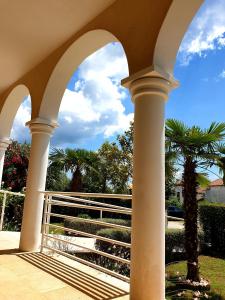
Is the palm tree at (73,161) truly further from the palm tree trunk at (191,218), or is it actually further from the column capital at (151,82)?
the column capital at (151,82)

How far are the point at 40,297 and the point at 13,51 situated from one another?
142 inches

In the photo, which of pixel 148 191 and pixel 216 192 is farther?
pixel 216 192

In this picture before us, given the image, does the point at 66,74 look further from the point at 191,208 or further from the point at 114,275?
the point at 191,208

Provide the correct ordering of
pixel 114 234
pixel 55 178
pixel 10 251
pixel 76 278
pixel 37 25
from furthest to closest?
pixel 55 178
pixel 114 234
pixel 10 251
pixel 37 25
pixel 76 278

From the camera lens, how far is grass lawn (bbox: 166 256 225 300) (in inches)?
200

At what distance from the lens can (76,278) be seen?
306 cm

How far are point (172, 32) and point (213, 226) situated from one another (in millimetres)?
8380

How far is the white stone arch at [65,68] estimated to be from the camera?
380cm

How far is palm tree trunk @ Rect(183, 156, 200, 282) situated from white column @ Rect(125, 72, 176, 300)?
11.1ft

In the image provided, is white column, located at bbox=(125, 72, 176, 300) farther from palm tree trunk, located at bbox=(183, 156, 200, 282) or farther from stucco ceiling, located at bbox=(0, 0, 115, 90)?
palm tree trunk, located at bbox=(183, 156, 200, 282)

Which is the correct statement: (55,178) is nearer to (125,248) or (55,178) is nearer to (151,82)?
(125,248)

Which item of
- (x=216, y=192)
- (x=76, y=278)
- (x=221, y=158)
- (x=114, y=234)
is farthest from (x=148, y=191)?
(x=216, y=192)

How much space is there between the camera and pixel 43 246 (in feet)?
13.5

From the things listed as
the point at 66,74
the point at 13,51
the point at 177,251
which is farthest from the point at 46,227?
the point at 177,251
